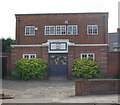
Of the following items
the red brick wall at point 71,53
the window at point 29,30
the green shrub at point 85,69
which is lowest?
the green shrub at point 85,69

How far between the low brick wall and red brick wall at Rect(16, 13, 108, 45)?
9.04m

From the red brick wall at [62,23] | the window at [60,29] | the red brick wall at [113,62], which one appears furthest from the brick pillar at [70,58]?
the red brick wall at [113,62]

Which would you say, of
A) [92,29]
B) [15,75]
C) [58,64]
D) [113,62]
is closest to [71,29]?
[92,29]

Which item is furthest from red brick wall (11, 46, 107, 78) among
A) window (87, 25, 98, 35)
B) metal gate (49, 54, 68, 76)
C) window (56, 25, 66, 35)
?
window (56, 25, 66, 35)

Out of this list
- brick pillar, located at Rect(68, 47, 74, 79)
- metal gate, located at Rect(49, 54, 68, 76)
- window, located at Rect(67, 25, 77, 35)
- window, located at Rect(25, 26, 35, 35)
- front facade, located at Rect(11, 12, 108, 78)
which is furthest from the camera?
window, located at Rect(25, 26, 35, 35)

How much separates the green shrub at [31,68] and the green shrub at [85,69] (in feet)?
9.94

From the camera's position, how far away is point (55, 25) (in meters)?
19.5

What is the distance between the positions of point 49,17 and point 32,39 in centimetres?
318

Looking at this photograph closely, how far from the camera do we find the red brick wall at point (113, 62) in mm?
17250

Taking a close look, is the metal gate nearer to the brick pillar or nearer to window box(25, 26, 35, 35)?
the brick pillar

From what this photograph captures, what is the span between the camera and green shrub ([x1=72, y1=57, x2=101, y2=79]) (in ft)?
51.8

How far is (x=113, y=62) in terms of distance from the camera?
56.9 feet

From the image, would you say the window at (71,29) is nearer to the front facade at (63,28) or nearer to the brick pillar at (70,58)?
the front facade at (63,28)

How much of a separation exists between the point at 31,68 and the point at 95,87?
7.36m
